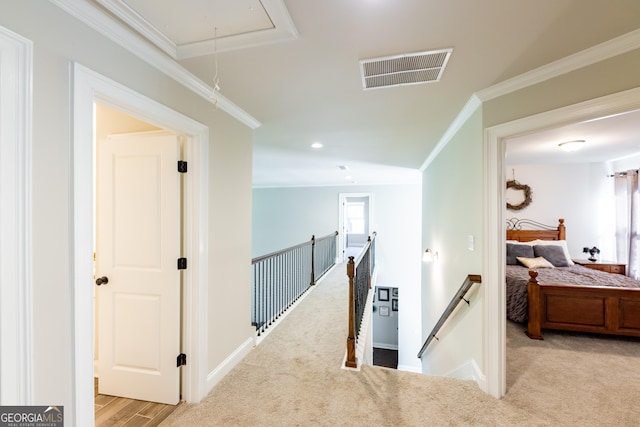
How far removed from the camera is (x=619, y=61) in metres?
1.55

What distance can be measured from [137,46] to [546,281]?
4869 mm

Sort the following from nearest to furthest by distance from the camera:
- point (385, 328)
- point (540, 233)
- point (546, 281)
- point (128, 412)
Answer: point (128, 412), point (546, 281), point (540, 233), point (385, 328)

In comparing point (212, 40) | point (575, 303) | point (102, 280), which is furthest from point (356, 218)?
point (212, 40)

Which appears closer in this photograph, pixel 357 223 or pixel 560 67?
pixel 560 67

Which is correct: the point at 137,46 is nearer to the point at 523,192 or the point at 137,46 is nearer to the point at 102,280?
the point at 102,280

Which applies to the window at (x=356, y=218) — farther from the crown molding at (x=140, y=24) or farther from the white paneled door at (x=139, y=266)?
the crown molding at (x=140, y=24)

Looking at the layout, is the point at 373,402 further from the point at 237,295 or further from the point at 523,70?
the point at 523,70

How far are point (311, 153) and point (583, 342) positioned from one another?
13.7ft

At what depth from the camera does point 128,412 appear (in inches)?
79.5

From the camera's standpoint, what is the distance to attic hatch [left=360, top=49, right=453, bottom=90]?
5.54 feet

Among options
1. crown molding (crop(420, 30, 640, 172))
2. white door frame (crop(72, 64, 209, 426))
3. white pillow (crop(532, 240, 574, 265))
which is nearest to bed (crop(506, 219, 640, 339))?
white pillow (crop(532, 240, 574, 265))

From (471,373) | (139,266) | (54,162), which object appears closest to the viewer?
(54,162)

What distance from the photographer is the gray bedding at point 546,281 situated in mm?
3402

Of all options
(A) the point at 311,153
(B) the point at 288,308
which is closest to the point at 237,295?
(B) the point at 288,308
